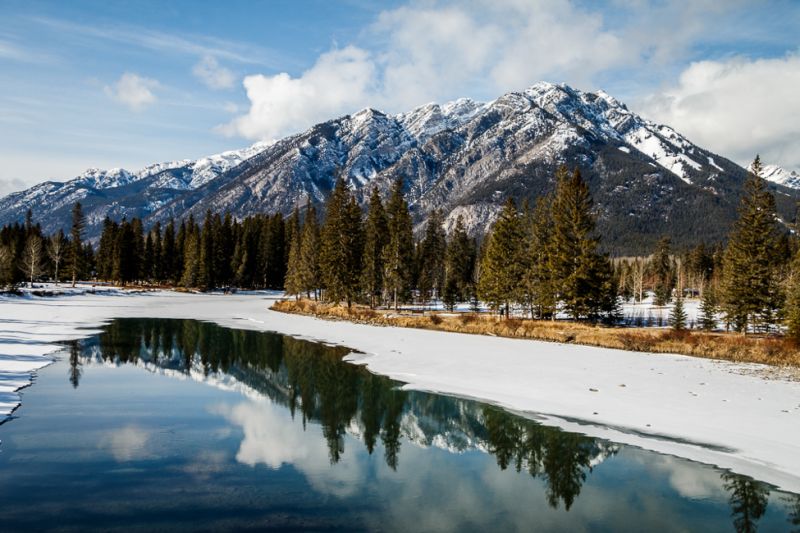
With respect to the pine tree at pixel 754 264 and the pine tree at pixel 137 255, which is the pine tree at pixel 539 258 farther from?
the pine tree at pixel 137 255

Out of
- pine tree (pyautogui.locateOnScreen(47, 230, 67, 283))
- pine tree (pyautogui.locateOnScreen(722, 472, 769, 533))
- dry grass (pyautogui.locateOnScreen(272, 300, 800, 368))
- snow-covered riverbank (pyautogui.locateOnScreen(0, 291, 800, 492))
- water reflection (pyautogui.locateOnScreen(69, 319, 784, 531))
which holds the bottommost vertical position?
water reflection (pyautogui.locateOnScreen(69, 319, 784, 531))

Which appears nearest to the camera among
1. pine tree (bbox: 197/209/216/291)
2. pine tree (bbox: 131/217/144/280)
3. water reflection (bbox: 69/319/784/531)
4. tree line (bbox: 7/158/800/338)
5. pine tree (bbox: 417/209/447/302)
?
water reflection (bbox: 69/319/784/531)

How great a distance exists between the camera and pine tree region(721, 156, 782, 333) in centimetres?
4484

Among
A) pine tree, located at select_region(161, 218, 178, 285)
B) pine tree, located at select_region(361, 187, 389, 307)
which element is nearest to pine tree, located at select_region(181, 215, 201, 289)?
pine tree, located at select_region(161, 218, 178, 285)

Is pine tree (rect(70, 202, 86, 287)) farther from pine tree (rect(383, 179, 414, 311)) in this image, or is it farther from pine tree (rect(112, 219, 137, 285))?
pine tree (rect(383, 179, 414, 311))

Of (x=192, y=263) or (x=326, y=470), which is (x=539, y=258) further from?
(x=192, y=263)

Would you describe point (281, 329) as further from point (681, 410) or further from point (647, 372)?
point (681, 410)

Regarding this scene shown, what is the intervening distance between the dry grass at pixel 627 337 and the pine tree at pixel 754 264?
9.13 m

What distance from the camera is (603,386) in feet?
76.1

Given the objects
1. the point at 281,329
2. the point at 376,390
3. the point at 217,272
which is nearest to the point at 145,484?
the point at 376,390

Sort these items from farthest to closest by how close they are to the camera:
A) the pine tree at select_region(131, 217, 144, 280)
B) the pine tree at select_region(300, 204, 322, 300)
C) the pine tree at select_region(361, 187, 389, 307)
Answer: the pine tree at select_region(131, 217, 144, 280), the pine tree at select_region(300, 204, 322, 300), the pine tree at select_region(361, 187, 389, 307)

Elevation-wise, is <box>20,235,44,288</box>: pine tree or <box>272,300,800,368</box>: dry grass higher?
<box>20,235,44,288</box>: pine tree

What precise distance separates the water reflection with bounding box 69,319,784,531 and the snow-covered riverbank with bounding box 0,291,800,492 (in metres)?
1.16

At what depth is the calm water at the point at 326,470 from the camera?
10484 millimetres
